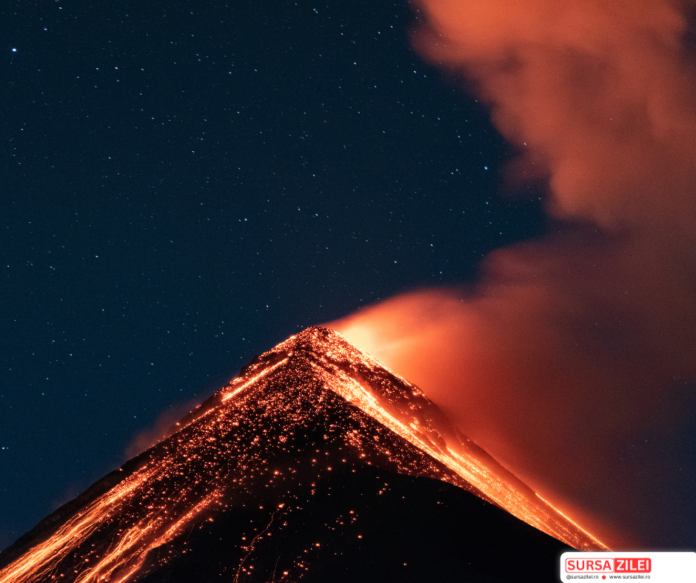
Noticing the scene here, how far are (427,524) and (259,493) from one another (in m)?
3.88

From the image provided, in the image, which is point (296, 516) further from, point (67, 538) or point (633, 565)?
point (67, 538)

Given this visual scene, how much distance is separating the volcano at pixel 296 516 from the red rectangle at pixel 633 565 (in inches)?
35.1

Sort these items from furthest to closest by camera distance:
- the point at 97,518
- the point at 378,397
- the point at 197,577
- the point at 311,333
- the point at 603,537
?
1. the point at 603,537
2. the point at 311,333
3. the point at 378,397
4. the point at 97,518
5. the point at 197,577

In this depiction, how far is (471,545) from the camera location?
364 inches

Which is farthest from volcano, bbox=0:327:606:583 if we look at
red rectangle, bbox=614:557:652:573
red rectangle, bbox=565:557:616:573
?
red rectangle, bbox=614:557:652:573

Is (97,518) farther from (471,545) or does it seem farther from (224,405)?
(471,545)

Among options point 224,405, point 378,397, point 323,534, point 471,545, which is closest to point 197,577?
point 323,534

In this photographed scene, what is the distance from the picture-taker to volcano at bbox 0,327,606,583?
29.6 feet

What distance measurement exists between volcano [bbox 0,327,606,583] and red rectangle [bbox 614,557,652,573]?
0.89 metres

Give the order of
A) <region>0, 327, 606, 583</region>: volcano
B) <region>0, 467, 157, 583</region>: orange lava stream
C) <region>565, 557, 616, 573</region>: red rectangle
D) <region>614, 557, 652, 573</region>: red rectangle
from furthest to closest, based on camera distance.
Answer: <region>0, 467, 157, 583</region>: orange lava stream, <region>0, 327, 606, 583</region>: volcano, <region>614, 557, 652, 573</region>: red rectangle, <region>565, 557, 616, 573</region>: red rectangle

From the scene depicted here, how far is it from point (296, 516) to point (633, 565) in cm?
593

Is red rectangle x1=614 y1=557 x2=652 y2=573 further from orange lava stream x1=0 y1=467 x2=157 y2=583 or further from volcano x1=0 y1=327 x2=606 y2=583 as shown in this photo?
orange lava stream x1=0 y1=467 x2=157 y2=583

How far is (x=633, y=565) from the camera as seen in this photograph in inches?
349

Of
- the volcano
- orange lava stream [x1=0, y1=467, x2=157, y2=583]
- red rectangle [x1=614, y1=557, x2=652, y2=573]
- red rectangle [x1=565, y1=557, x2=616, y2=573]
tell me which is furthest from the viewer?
orange lava stream [x1=0, y1=467, x2=157, y2=583]
